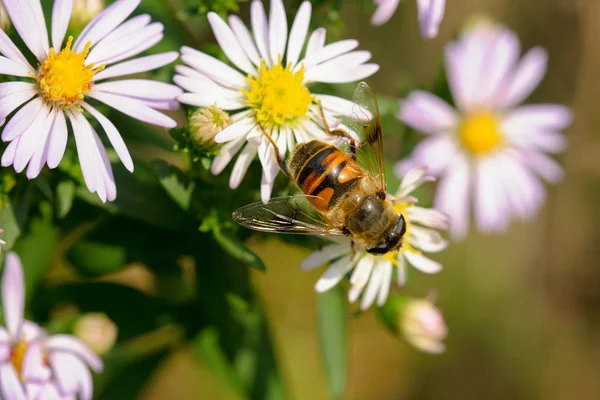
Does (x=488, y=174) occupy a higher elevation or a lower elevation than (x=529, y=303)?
higher

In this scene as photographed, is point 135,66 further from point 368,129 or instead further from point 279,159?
point 368,129

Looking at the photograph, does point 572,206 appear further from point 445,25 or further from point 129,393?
point 129,393

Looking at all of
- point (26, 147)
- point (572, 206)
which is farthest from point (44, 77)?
point (572, 206)

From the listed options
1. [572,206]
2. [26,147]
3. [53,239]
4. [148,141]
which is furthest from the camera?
[572,206]

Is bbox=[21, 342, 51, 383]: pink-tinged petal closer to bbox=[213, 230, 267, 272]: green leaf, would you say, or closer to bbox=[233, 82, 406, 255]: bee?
bbox=[213, 230, 267, 272]: green leaf

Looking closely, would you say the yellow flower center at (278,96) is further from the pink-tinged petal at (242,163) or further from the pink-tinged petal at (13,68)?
the pink-tinged petal at (13,68)

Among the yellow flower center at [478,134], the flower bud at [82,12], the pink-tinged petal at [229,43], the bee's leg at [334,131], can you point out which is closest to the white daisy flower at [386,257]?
the bee's leg at [334,131]
